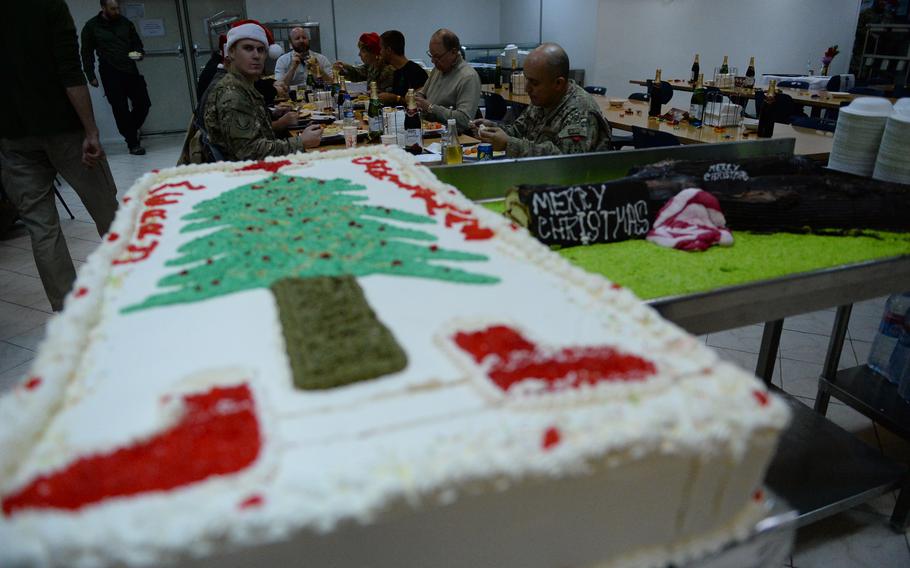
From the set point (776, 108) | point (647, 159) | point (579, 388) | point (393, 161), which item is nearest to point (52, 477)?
point (579, 388)

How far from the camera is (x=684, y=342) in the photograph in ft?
3.15

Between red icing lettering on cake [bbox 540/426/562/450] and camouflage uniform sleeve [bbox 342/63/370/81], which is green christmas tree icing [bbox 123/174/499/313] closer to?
red icing lettering on cake [bbox 540/426/562/450]

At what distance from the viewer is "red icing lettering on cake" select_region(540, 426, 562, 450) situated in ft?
2.50

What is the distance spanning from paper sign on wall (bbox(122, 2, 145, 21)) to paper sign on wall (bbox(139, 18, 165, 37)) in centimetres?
8

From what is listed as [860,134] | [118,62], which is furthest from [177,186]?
[118,62]

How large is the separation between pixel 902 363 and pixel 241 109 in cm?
297

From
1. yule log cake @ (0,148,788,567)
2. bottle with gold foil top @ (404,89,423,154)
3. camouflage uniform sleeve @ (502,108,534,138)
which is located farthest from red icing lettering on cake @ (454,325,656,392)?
camouflage uniform sleeve @ (502,108,534,138)

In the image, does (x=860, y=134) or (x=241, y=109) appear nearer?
(x=860, y=134)

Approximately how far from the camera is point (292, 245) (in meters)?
Answer: 1.32

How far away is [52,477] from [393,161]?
1534 millimetres

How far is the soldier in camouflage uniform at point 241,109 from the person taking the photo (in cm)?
283

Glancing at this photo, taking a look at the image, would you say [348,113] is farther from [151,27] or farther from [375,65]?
[151,27]

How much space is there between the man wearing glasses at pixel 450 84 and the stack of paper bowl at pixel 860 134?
226 centimetres

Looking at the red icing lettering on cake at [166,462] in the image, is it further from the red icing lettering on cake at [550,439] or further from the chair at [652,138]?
the chair at [652,138]
